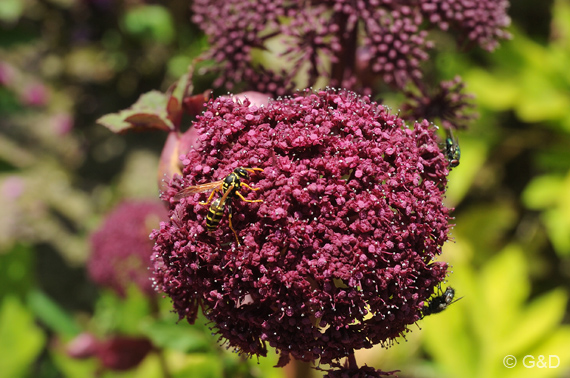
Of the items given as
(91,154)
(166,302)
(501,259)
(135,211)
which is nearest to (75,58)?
(91,154)

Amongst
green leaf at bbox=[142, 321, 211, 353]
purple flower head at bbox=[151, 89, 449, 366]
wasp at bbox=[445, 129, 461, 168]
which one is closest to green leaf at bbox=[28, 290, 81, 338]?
green leaf at bbox=[142, 321, 211, 353]

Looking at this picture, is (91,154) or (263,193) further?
(91,154)

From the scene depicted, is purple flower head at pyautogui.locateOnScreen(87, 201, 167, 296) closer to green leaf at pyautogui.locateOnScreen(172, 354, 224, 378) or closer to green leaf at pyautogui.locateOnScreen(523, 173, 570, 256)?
green leaf at pyautogui.locateOnScreen(172, 354, 224, 378)

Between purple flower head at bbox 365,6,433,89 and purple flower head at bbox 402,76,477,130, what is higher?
purple flower head at bbox 365,6,433,89

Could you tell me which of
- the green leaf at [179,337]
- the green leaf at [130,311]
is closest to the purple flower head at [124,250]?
Result: the green leaf at [130,311]

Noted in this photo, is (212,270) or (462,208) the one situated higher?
(212,270)

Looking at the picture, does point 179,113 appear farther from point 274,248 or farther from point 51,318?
point 51,318

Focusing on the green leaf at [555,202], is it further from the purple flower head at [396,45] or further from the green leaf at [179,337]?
the green leaf at [179,337]
